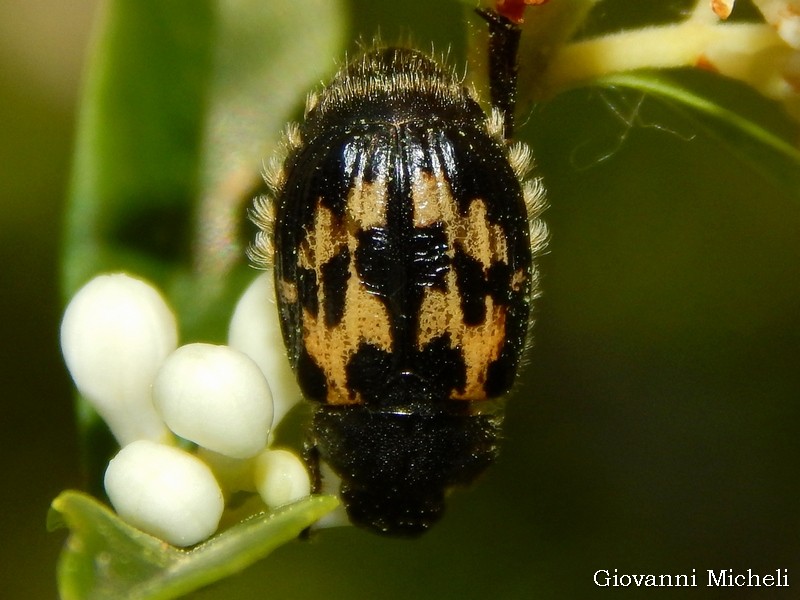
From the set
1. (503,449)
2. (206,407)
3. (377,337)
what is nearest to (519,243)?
(377,337)

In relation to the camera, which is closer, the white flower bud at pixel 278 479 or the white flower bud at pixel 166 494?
the white flower bud at pixel 166 494

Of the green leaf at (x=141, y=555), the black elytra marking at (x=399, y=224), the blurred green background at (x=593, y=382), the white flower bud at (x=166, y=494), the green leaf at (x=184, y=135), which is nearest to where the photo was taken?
the green leaf at (x=141, y=555)

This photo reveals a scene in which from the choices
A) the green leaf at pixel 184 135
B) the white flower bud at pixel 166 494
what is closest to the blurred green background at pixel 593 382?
the green leaf at pixel 184 135

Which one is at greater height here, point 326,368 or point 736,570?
point 326,368

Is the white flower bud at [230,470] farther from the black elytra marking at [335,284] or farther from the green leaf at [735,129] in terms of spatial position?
the green leaf at [735,129]

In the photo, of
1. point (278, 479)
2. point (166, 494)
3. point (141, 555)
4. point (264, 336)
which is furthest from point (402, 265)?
point (141, 555)

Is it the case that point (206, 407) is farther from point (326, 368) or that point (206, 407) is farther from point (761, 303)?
point (761, 303)

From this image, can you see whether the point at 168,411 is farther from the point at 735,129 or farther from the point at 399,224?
the point at 735,129

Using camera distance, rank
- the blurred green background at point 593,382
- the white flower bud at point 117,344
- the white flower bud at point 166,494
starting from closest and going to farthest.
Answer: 1. the white flower bud at point 166,494
2. the white flower bud at point 117,344
3. the blurred green background at point 593,382
